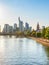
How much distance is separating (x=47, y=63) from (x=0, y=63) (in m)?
→ 7.89

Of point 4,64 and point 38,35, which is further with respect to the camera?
point 38,35

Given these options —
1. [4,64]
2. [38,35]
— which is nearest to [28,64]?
[4,64]

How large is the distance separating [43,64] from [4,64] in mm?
6361

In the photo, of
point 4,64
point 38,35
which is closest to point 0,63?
point 4,64

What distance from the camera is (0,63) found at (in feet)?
129

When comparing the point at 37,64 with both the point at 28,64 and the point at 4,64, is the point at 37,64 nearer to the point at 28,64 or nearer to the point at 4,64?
the point at 28,64

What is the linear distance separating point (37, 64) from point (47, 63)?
80.9 inches

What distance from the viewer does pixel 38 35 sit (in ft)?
560

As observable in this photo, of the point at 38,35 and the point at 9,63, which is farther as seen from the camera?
the point at 38,35

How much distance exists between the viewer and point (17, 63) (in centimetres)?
3906

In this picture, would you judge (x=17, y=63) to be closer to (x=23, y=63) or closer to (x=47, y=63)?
(x=23, y=63)

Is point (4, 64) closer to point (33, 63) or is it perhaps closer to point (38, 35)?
point (33, 63)

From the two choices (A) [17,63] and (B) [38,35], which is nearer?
(A) [17,63]

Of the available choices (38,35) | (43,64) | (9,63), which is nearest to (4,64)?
(9,63)
